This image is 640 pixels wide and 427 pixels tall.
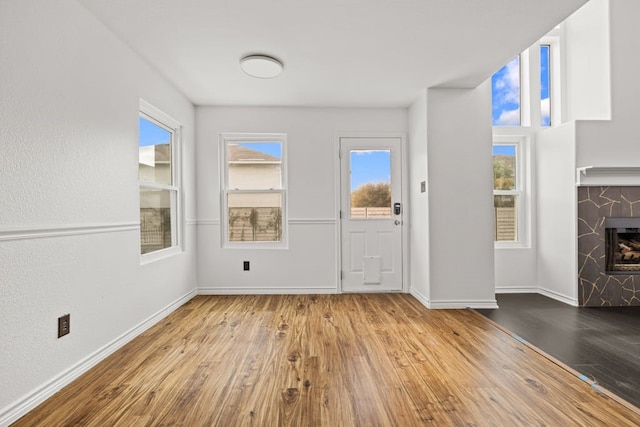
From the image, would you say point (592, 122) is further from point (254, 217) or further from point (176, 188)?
point (176, 188)

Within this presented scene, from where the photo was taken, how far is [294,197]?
416cm

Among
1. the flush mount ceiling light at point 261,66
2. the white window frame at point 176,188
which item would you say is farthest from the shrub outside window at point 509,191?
the white window frame at point 176,188

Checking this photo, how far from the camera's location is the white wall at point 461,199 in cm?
348

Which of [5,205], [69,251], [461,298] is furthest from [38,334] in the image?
[461,298]

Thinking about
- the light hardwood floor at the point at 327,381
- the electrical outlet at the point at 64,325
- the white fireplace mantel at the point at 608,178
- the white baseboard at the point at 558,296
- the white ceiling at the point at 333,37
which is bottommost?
the light hardwood floor at the point at 327,381

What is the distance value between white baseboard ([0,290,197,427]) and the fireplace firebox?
4.65m

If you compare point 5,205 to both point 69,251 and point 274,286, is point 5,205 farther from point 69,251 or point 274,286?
point 274,286

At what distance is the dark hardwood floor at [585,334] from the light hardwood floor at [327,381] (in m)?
0.18

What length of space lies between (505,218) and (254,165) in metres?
3.26

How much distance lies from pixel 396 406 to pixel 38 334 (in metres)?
1.92

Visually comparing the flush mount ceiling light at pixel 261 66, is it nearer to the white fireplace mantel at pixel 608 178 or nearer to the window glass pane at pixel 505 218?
the window glass pane at pixel 505 218

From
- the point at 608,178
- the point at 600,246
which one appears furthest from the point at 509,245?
the point at 608,178

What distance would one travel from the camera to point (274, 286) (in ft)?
13.6

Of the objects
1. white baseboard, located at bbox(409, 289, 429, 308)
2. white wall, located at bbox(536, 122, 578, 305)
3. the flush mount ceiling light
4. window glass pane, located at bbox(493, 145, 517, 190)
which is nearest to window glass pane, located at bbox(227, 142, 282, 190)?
the flush mount ceiling light
